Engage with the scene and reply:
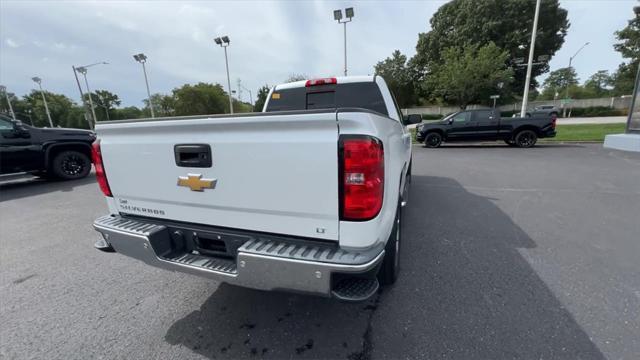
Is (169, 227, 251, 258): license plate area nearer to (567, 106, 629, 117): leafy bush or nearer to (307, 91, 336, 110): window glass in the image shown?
(307, 91, 336, 110): window glass

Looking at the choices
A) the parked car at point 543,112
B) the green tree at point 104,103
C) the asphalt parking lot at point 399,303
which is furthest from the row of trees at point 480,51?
the green tree at point 104,103

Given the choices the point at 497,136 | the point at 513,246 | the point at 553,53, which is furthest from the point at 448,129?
the point at 553,53

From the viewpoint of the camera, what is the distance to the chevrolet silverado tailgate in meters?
1.47

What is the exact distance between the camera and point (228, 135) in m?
1.64

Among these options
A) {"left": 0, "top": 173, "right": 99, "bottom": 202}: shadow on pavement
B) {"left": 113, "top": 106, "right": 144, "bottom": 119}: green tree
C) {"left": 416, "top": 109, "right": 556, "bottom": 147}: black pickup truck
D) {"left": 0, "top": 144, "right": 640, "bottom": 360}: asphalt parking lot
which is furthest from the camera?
{"left": 113, "top": 106, "right": 144, "bottom": 119}: green tree

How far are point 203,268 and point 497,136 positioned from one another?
1319cm

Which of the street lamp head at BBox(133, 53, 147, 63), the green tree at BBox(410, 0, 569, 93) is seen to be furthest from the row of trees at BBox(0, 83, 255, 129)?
the green tree at BBox(410, 0, 569, 93)

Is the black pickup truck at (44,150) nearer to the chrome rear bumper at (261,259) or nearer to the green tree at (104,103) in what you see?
the chrome rear bumper at (261,259)

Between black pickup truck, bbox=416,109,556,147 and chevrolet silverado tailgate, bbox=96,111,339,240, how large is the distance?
12.2 meters

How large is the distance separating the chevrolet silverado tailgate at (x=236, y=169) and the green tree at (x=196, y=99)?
2188 inches

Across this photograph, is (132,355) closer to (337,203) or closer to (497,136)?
(337,203)

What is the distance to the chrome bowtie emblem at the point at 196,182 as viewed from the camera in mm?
1714

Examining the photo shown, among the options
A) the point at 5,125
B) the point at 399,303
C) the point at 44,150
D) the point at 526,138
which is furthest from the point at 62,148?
the point at 526,138

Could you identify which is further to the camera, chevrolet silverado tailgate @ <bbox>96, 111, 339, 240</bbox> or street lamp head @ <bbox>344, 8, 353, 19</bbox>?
street lamp head @ <bbox>344, 8, 353, 19</bbox>
